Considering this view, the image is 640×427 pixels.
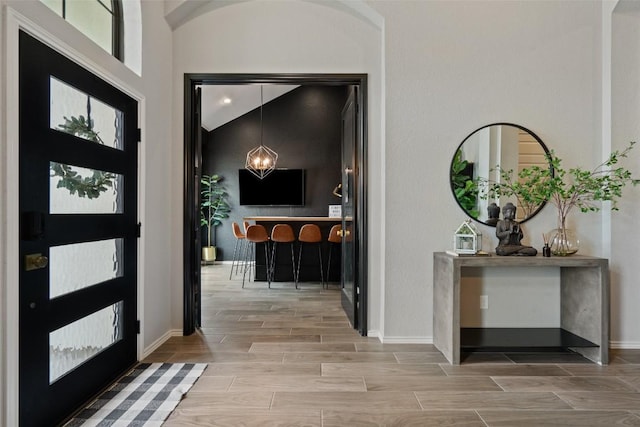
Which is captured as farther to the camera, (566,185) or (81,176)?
(566,185)

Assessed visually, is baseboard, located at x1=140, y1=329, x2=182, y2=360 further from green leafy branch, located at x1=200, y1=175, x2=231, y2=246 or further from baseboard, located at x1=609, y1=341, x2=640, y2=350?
green leafy branch, located at x1=200, y1=175, x2=231, y2=246

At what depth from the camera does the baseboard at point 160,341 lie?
2.99 m

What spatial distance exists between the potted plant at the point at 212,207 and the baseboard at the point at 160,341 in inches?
203

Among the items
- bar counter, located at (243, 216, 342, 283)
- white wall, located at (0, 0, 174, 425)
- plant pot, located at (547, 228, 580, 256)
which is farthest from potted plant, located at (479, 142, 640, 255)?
bar counter, located at (243, 216, 342, 283)

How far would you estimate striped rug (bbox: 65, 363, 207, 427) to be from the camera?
6.74 feet

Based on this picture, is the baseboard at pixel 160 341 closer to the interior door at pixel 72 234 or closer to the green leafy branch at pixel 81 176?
the interior door at pixel 72 234

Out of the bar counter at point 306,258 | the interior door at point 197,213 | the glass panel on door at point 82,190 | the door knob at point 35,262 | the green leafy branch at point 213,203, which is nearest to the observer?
the door knob at point 35,262

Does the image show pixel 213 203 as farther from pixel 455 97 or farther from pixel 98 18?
pixel 455 97

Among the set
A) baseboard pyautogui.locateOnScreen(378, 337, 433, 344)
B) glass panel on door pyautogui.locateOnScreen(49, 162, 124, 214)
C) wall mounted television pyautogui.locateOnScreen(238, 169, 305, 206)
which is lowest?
baseboard pyautogui.locateOnScreen(378, 337, 433, 344)

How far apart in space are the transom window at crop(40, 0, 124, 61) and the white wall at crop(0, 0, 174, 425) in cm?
18

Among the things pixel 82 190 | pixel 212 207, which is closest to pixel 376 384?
pixel 82 190

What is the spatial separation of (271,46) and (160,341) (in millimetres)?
2688

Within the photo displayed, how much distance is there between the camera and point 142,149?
2.93 meters

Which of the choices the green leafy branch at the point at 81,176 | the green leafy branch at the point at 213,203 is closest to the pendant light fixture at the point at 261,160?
the green leafy branch at the point at 213,203
